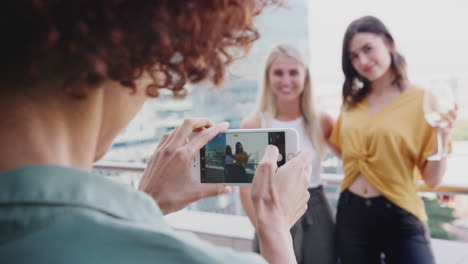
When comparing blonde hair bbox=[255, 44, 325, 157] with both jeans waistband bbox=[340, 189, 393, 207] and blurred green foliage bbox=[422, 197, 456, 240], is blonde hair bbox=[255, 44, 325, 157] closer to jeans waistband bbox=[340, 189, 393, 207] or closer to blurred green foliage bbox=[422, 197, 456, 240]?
jeans waistband bbox=[340, 189, 393, 207]

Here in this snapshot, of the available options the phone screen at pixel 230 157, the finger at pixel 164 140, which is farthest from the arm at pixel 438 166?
Result: the finger at pixel 164 140

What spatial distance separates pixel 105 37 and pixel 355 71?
6.07 ft

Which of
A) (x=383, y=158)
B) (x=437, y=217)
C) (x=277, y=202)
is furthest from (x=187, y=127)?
(x=437, y=217)

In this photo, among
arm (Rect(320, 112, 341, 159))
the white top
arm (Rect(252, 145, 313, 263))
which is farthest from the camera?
arm (Rect(320, 112, 341, 159))

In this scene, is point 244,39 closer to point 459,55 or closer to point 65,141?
point 65,141

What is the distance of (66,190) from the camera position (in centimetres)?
39

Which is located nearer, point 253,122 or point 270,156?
point 270,156

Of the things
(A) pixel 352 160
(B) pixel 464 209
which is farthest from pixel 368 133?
(B) pixel 464 209

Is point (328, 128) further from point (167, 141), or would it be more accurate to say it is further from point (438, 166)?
point (167, 141)

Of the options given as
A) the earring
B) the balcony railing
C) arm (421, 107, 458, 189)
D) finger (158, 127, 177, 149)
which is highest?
the earring

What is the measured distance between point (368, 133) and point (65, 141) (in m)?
1.64

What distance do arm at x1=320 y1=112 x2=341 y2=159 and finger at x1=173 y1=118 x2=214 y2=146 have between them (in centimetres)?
134

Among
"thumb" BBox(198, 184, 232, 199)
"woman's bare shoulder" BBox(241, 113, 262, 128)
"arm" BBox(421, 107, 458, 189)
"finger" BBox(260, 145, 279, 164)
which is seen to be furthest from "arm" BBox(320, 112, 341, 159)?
"finger" BBox(260, 145, 279, 164)

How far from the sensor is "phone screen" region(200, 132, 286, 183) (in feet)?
3.57
